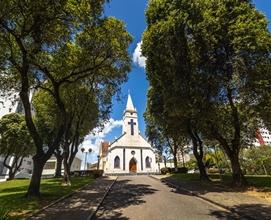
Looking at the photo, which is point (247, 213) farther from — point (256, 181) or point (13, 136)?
point (13, 136)

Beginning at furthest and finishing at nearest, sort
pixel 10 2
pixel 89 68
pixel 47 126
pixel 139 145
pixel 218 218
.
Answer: pixel 139 145 → pixel 47 126 → pixel 89 68 → pixel 10 2 → pixel 218 218

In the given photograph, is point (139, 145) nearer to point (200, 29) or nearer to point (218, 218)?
point (200, 29)

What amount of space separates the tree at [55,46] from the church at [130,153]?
41.8 metres

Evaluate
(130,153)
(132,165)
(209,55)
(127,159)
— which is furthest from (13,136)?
(209,55)

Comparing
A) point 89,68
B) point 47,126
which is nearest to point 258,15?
point 89,68

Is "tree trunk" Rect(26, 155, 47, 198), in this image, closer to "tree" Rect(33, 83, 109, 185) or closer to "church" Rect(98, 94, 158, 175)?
"tree" Rect(33, 83, 109, 185)

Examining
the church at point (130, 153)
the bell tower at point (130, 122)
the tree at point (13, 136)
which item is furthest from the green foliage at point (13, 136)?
the bell tower at point (130, 122)

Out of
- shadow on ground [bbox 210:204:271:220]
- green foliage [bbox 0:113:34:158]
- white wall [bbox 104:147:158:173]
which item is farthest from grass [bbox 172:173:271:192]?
white wall [bbox 104:147:158:173]

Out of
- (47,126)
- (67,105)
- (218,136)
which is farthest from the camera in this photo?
(47,126)

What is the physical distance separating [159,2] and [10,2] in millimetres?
10945

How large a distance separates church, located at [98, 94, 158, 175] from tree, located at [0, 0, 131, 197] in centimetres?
4177

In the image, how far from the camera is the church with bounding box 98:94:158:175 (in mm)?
59625

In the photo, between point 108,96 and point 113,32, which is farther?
point 108,96

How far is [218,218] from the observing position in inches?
334
